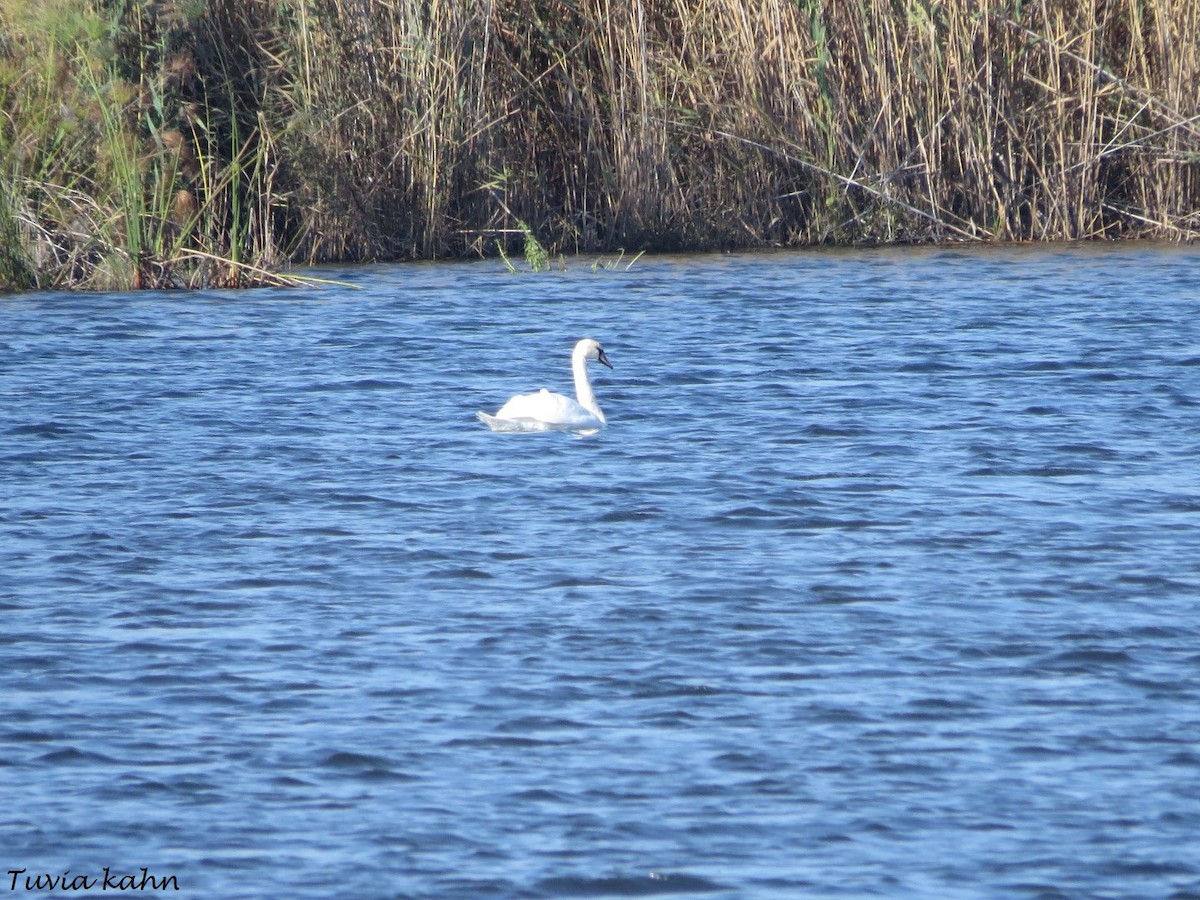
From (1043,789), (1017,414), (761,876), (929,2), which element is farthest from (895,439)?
(929,2)

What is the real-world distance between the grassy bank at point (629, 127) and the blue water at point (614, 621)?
339cm

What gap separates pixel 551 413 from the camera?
31.5 feet

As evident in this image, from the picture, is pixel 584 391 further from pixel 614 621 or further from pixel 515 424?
pixel 614 621

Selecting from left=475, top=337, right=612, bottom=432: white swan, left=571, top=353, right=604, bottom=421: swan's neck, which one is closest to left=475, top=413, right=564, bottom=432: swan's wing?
left=475, top=337, right=612, bottom=432: white swan

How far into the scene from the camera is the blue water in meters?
4.53

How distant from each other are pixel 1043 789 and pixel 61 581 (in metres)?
3.54

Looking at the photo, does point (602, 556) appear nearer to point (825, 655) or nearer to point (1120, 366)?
point (825, 655)

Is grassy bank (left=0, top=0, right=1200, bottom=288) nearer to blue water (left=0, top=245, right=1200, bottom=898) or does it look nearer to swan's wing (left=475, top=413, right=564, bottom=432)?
blue water (left=0, top=245, right=1200, bottom=898)

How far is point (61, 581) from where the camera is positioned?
688 cm

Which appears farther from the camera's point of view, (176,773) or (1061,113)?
(1061,113)

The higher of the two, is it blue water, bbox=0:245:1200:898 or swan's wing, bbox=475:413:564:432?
swan's wing, bbox=475:413:564:432

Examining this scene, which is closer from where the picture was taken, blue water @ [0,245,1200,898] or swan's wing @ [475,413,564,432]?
blue water @ [0,245,1200,898]

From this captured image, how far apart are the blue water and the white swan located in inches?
3.4

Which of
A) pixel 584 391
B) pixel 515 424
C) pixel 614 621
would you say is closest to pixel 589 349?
pixel 584 391
